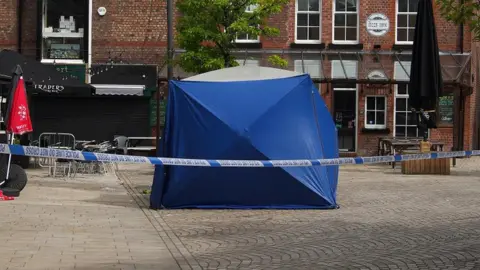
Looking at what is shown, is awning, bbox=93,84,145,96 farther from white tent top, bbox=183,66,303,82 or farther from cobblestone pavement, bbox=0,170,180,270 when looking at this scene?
white tent top, bbox=183,66,303,82

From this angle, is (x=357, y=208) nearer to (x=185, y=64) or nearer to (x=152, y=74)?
(x=185, y=64)

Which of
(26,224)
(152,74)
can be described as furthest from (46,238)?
(152,74)

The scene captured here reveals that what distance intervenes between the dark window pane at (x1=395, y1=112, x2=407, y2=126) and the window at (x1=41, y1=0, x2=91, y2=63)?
11.3 m

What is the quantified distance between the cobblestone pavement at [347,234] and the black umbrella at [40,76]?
16.7ft

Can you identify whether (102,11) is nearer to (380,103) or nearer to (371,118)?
(371,118)

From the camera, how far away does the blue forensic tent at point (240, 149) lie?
1132 cm

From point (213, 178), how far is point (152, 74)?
13.5m

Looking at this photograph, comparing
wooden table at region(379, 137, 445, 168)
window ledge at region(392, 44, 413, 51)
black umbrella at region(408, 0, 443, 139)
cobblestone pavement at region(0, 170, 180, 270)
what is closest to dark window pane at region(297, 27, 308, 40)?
window ledge at region(392, 44, 413, 51)

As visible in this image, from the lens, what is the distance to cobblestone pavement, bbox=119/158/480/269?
7.44 meters

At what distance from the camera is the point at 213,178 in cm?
1133

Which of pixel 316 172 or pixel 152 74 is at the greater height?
pixel 152 74

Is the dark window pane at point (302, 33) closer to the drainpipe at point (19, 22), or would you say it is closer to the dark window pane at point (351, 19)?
the dark window pane at point (351, 19)

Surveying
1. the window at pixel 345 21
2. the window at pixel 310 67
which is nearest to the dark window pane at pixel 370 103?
the window at pixel 345 21

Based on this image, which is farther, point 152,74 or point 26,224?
point 152,74
